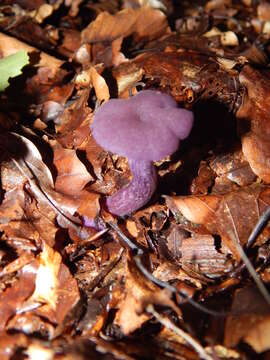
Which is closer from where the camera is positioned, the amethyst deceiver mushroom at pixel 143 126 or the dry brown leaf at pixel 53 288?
the amethyst deceiver mushroom at pixel 143 126

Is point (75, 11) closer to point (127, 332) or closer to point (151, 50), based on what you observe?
point (151, 50)

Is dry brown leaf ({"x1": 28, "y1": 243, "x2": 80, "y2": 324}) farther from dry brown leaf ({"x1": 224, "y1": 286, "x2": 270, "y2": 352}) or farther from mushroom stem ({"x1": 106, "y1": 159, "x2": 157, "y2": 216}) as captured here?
dry brown leaf ({"x1": 224, "y1": 286, "x2": 270, "y2": 352})

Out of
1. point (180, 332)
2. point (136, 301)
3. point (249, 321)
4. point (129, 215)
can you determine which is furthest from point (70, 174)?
point (249, 321)

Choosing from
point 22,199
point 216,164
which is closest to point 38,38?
point 22,199

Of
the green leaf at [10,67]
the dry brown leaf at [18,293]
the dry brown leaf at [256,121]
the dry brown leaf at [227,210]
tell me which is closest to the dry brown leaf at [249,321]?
the dry brown leaf at [227,210]

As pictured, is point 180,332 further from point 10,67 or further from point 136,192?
point 10,67

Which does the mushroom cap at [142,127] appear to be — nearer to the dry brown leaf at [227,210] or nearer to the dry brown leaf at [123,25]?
the dry brown leaf at [227,210]
